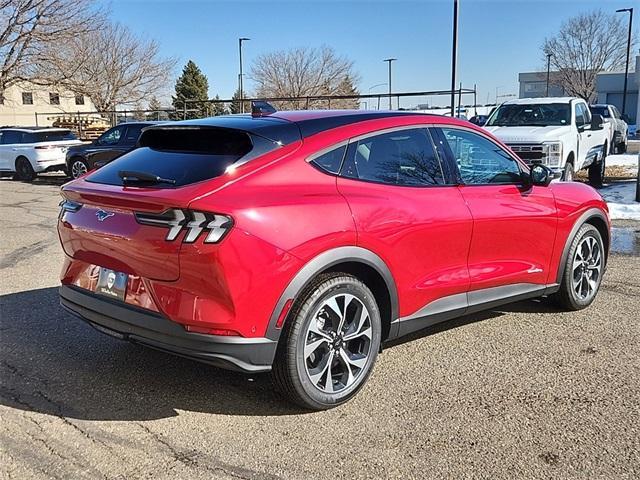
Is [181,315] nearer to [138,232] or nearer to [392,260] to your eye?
[138,232]

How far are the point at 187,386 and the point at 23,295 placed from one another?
2802mm

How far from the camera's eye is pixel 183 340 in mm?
3088

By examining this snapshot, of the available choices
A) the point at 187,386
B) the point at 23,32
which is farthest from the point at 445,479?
the point at 23,32

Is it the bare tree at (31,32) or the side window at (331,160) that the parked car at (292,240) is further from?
the bare tree at (31,32)

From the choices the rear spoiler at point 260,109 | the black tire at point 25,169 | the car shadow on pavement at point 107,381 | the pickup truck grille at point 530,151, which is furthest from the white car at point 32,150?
the rear spoiler at point 260,109

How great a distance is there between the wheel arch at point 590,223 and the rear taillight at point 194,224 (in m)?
3.14

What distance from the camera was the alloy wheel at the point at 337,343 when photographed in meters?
3.42

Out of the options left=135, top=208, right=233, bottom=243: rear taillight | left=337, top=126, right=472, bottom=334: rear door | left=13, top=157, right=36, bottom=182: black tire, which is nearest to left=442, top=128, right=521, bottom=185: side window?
left=337, top=126, right=472, bottom=334: rear door

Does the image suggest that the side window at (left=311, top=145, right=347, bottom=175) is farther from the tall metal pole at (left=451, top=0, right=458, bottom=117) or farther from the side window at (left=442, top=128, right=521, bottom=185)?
the tall metal pole at (left=451, top=0, right=458, bottom=117)

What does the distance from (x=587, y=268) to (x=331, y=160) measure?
9.54 feet

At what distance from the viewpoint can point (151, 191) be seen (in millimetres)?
3238

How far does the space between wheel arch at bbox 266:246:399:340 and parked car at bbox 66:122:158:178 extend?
1320 centimetres

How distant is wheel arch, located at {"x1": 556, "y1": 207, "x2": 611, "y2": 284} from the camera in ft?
16.3

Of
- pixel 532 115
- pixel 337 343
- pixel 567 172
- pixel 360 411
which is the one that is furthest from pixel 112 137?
pixel 360 411
